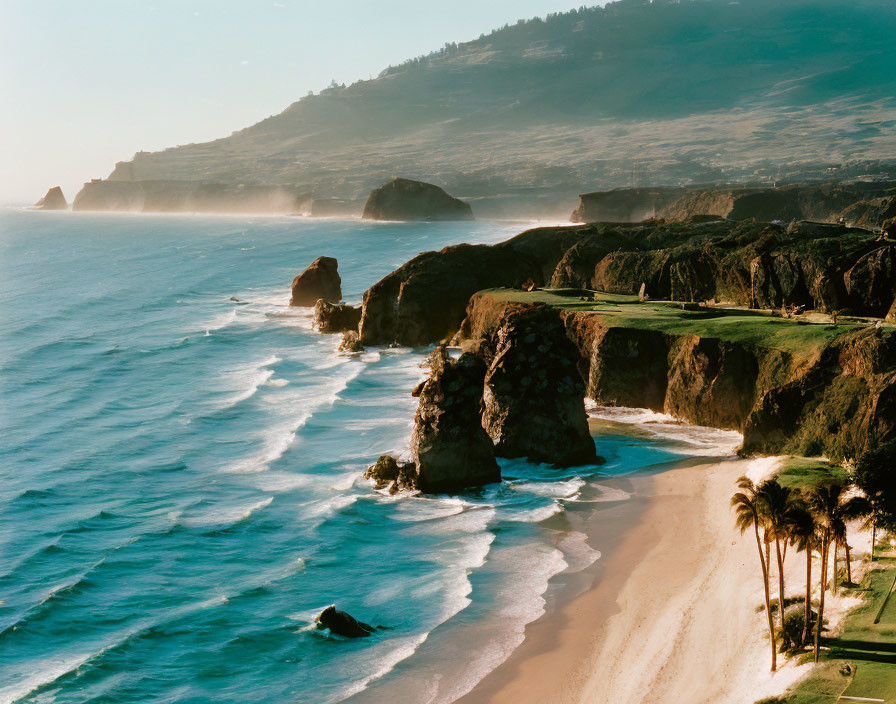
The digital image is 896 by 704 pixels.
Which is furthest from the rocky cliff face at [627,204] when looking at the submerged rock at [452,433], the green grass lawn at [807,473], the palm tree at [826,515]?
the palm tree at [826,515]

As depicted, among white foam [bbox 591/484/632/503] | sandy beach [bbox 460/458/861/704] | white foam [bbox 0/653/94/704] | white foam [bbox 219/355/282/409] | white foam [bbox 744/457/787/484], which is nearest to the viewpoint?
sandy beach [bbox 460/458/861/704]

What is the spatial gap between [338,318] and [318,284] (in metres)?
15.2

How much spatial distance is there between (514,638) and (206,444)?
86.1 ft

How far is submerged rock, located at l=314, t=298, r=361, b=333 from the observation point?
8200 centimetres

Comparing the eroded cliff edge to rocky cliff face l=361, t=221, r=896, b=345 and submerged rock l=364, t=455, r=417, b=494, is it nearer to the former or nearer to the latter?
rocky cliff face l=361, t=221, r=896, b=345

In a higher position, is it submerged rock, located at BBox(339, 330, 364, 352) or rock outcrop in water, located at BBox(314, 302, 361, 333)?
rock outcrop in water, located at BBox(314, 302, 361, 333)

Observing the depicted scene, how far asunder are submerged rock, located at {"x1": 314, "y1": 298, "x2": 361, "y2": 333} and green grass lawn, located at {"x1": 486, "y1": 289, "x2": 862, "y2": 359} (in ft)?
68.8

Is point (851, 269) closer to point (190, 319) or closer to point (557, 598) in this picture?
point (557, 598)

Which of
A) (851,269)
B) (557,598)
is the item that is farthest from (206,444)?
(851,269)

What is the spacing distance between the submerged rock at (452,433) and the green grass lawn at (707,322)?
1383 centimetres

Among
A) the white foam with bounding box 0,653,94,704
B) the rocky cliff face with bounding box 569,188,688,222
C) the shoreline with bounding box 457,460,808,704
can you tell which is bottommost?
the shoreline with bounding box 457,460,808,704

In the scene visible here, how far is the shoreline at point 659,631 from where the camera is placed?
24203mm

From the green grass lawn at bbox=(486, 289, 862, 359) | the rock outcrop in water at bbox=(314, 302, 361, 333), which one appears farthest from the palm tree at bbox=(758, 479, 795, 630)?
the rock outcrop in water at bbox=(314, 302, 361, 333)

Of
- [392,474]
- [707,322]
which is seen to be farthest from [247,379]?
[707,322]
